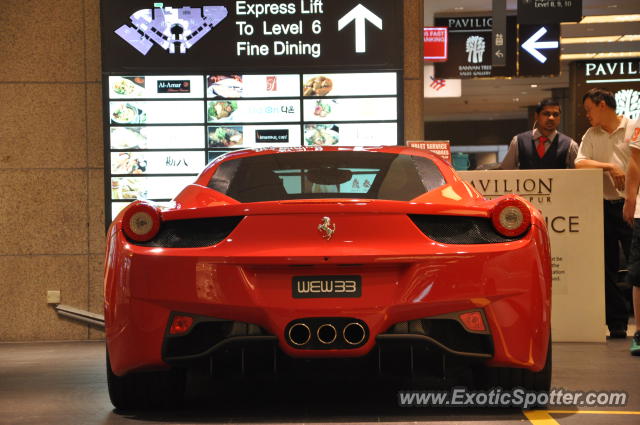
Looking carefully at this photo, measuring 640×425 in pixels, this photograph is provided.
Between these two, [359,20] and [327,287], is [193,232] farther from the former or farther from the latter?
[359,20]

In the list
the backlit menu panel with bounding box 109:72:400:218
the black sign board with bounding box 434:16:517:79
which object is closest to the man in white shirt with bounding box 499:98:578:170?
the backlit menu panel with bounding box 109:72:400:218

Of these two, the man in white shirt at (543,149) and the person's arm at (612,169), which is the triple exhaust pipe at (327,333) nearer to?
the person's arm at (612,169)

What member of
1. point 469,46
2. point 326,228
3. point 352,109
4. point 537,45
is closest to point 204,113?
point 352,109

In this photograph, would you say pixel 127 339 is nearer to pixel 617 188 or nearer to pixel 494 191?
pixel 494 191

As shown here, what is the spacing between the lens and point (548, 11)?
412 inches

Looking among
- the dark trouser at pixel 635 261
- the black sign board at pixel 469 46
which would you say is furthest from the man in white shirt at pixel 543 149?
the black sign board at pixel 469 46

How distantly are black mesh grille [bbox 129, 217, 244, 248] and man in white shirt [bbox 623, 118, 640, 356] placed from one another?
3536 mm

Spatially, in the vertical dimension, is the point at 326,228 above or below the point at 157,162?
below

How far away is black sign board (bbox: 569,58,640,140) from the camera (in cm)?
1916

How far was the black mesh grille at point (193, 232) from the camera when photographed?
3.94 metres

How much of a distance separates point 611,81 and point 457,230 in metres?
17.3

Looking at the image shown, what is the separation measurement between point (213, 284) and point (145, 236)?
40 cm

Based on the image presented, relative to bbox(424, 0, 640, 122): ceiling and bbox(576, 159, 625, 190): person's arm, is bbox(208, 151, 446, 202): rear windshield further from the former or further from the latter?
bbox(424, 0, 640, 122): ceiling

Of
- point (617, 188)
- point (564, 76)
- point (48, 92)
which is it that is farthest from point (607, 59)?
point (48, 92)
